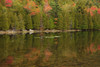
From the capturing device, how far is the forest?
220ft

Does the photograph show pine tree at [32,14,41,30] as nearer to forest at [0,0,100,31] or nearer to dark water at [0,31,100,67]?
forest at [0,0,100,31]

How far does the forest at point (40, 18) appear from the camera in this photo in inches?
2643

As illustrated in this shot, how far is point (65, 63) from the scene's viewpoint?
1234 cm

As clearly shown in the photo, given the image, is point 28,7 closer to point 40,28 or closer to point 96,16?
point 40,28

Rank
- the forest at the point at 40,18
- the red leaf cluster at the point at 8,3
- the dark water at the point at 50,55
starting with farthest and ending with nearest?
the red leaf cluster at the point at 8,3 → the forest at the point at 40,18 → the dark water at the point at 50,55

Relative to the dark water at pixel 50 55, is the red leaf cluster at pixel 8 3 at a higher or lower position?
higher

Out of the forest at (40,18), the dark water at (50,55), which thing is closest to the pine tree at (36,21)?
the forest at (40,18)

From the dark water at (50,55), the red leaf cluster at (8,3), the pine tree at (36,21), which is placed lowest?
the dark water at (50,55)

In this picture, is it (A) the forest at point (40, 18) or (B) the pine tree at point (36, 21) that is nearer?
(A) the forest at point (40, 18)

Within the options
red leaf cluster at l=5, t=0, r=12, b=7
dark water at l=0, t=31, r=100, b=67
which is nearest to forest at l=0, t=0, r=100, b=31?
red leaf cluster at l=5, t=0, r=12, b=7

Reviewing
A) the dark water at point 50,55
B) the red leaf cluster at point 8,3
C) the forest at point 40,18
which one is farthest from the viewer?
the red leaf cluster at point 8,3

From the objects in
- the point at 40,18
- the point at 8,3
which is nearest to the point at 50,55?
the point at 40,18

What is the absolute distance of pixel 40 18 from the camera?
3258 inches

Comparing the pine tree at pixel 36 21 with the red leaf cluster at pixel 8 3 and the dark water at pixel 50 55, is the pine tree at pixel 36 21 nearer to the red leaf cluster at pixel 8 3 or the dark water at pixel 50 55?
the red leaf cluster at pixel 8 3
